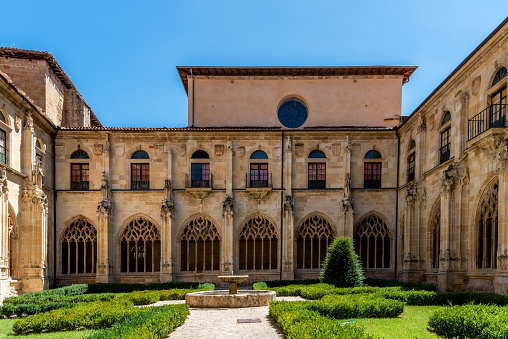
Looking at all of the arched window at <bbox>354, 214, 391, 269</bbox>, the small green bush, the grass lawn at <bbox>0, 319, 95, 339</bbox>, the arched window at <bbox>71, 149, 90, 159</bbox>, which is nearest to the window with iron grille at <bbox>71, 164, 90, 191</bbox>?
the arched window at <bbox>71, 149, 90, 159</bbox>

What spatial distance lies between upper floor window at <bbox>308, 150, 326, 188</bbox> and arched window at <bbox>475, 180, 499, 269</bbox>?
39.6 feet

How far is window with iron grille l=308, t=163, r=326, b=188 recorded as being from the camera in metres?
30.0

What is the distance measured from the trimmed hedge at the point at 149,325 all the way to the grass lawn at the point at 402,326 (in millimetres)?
5384

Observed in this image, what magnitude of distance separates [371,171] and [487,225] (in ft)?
39.0

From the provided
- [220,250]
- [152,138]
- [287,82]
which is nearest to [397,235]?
[220,250]

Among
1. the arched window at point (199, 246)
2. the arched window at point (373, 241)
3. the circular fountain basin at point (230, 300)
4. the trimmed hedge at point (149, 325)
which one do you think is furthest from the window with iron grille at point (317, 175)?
the trimmed hedge at point (149, 325)

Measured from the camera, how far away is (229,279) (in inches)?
766

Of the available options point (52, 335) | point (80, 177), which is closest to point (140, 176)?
point (80, 177)

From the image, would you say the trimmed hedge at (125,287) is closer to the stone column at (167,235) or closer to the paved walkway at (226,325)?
the stone column at (167,235)

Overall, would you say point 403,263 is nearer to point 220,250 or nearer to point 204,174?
point 220,250

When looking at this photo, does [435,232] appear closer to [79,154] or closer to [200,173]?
[200,173]

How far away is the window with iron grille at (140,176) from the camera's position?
29.7 m

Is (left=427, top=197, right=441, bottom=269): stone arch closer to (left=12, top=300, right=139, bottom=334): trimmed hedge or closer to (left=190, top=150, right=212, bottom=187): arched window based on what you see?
(left=190, top=150, right=212, bottom=187): arched window

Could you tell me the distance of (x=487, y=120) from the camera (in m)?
18.6
